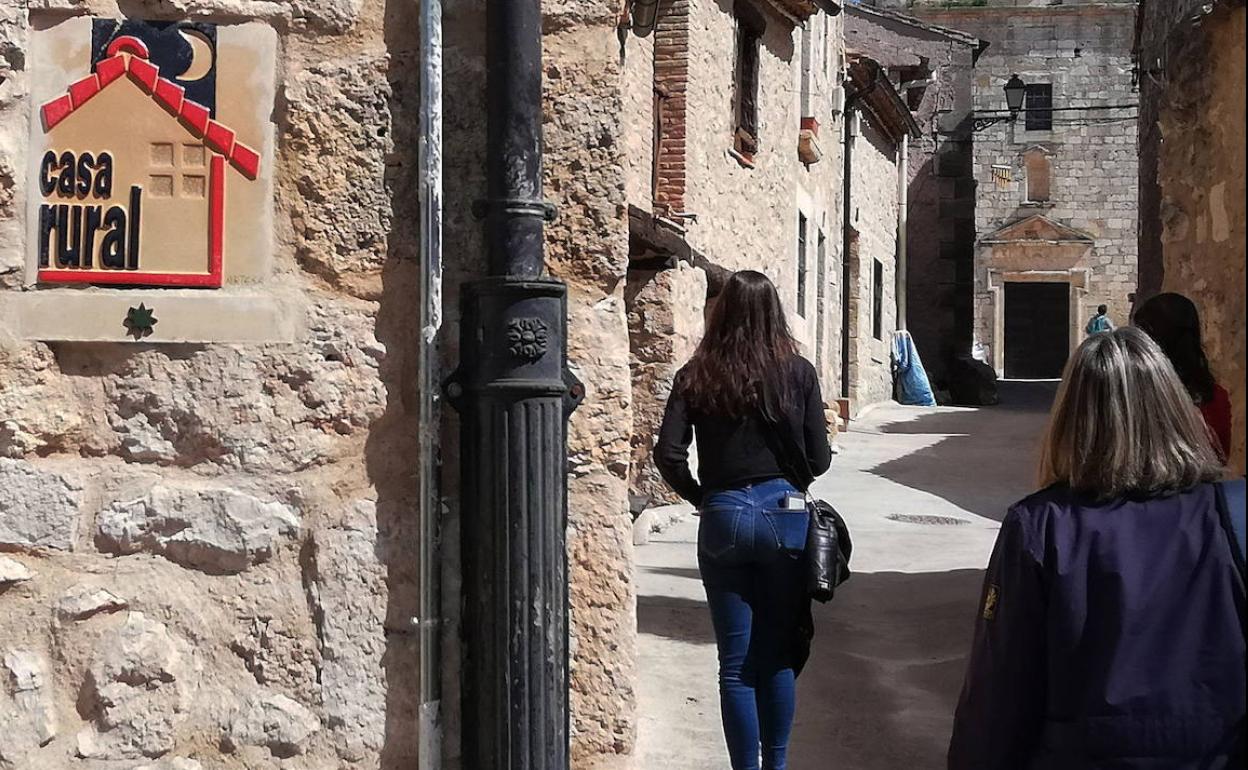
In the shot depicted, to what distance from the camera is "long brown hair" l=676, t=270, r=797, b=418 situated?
12.3ft

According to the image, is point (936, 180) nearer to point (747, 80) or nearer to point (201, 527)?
point (747, 80)

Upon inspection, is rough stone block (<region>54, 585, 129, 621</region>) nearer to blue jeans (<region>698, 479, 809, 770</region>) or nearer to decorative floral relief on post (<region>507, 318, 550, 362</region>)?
decorative floral relief on post (<region>507, 318, 550, 362</region>)

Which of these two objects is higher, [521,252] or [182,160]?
[182,160]

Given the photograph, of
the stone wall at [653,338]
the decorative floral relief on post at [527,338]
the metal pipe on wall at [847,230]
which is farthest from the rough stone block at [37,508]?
the metal pipe on wall at [847,230]

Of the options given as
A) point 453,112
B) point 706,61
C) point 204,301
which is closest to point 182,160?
point 204,301

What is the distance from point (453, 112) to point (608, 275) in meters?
0.47

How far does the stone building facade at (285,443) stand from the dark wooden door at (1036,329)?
37009 mm

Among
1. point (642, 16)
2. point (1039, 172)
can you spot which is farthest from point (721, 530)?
point (1039, 172)

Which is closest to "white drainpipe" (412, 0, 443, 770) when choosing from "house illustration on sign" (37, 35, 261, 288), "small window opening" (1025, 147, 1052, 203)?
"house illustration on sign" (37, 35, 261, 288)

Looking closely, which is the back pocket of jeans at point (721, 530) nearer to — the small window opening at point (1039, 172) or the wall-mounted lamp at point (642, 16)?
the wall-mounted lamp at point (642, 16)

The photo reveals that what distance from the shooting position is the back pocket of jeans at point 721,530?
371cm

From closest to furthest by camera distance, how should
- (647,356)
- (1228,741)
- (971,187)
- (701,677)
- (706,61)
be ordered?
(1228,741) → (701,677) → (647,356) → (706,61) → (971,187)

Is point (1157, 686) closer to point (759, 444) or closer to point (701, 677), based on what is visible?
point (759, 444)

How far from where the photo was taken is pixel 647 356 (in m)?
10.8
